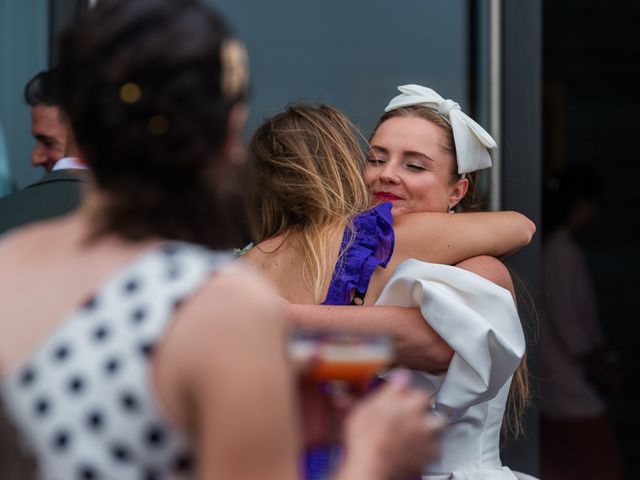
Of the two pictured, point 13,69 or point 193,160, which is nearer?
point 193,160

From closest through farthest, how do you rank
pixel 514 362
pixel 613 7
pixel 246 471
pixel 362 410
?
pixel 246 471 → pixel 362 410 → pixel 514 362 → pixel 613 7

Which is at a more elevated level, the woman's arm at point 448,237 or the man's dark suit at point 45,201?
the man's dark suit at point 45,201

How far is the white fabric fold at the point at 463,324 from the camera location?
2373 millimetres

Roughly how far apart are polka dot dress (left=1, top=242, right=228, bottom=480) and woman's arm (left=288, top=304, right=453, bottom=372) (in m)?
1.25

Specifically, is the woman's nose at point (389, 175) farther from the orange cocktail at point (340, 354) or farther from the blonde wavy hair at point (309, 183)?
the orange cocktail at point (340, 354)

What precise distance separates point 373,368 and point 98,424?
28cm

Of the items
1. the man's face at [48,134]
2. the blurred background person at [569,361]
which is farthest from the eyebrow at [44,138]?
the blurred background person at [569,361]

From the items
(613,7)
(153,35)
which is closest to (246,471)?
(153,35)

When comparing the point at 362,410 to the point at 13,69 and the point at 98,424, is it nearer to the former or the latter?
the point at 98,424

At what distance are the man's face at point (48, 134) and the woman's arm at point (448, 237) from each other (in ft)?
4.38

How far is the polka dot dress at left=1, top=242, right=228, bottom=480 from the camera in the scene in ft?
3.40

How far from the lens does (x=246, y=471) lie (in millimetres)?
1016

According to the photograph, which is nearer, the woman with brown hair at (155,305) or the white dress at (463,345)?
the woman with brown hair at (155,305)

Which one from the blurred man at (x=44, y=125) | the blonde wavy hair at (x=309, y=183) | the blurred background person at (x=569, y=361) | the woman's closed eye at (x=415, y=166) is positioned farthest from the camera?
the blurred background person at (x=569, y=361)
